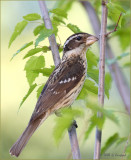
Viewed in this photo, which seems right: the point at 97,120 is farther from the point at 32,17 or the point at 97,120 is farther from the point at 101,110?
→ the point at 32,17

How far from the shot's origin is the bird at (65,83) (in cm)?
438

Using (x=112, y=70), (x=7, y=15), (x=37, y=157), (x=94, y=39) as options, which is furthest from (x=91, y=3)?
(x=7, y=15)

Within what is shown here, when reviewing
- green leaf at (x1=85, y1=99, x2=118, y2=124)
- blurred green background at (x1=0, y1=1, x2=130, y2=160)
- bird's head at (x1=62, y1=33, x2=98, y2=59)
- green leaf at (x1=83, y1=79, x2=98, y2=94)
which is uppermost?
bird's head at (x1=62, y1=33, x2=98, y2=59)

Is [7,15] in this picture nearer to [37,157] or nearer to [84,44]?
[37,157]

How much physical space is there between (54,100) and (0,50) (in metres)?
7.66

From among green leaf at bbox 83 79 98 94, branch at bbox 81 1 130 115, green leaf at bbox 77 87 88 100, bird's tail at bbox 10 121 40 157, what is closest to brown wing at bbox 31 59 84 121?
bird's tail at bbox 10 121 40 157

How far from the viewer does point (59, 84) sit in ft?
15.3

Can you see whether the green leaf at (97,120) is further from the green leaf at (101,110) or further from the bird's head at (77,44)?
the bird's head at (77,44)

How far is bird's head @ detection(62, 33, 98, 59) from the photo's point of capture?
4770mm

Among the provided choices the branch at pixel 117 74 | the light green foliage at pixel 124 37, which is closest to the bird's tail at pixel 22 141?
the branch at pixel 117 74

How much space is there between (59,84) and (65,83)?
0.08 m

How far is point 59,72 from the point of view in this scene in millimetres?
4691

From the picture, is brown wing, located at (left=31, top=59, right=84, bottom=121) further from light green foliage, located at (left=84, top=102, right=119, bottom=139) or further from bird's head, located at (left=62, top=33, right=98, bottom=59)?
light green foliage, located at (left=84, top=102, right=119, bottom=139)

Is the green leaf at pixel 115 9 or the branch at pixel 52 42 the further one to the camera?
the branch at pixel 52 42
